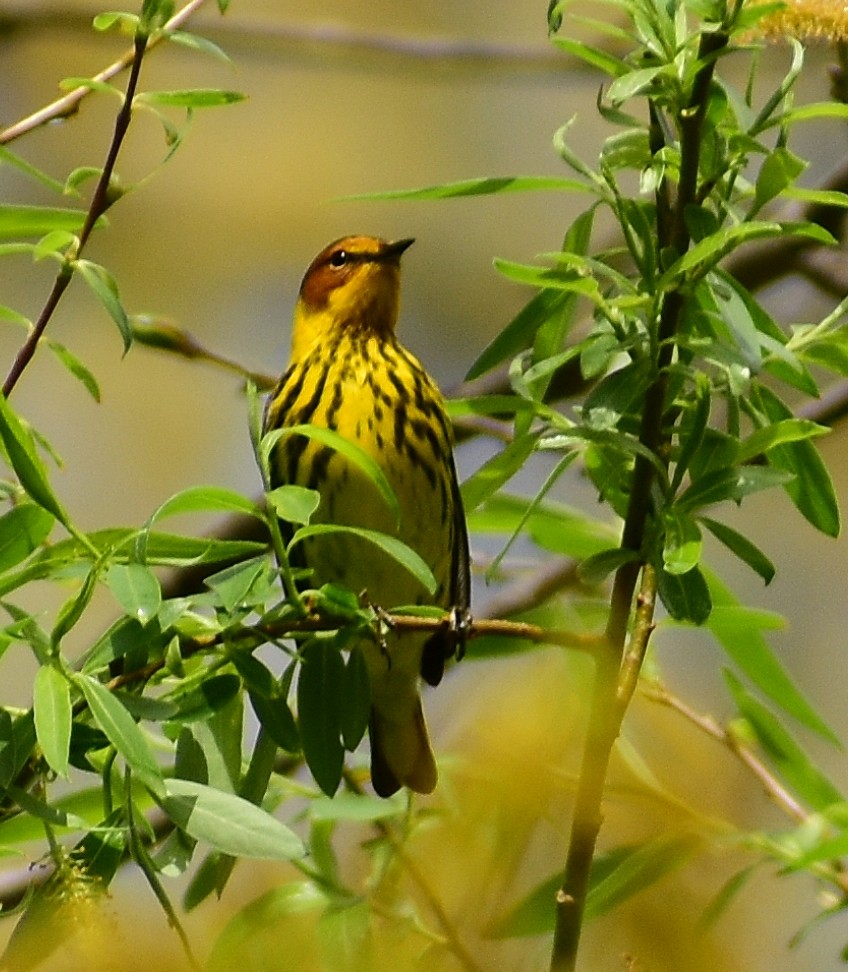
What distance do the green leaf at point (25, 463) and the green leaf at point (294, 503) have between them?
0.70 ft

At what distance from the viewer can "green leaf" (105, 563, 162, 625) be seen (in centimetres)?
143

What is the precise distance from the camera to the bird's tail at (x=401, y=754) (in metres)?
2.86

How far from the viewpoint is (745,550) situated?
68.0 inches

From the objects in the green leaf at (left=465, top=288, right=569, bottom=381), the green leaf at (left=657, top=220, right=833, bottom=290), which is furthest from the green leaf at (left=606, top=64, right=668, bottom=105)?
the green leaf at (left=465, top=288, right=569, bottom=381)

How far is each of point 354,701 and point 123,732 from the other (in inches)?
12.9

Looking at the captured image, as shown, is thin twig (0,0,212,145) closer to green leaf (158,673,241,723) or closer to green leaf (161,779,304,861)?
green leaf (158,673,241,723)

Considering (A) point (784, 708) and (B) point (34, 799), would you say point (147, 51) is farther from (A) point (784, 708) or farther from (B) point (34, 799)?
(A) point (784, 708)

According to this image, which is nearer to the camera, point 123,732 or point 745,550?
point 123,732

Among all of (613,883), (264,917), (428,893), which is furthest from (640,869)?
(264,917)

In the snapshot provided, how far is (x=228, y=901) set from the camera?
103 inches

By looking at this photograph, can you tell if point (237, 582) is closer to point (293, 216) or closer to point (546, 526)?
point (546, 526)

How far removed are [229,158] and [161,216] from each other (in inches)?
17.8

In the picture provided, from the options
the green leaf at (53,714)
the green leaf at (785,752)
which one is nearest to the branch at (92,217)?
the green leaf at (53,714)

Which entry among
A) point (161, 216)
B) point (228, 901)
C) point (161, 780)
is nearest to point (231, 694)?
point (161, 780)
